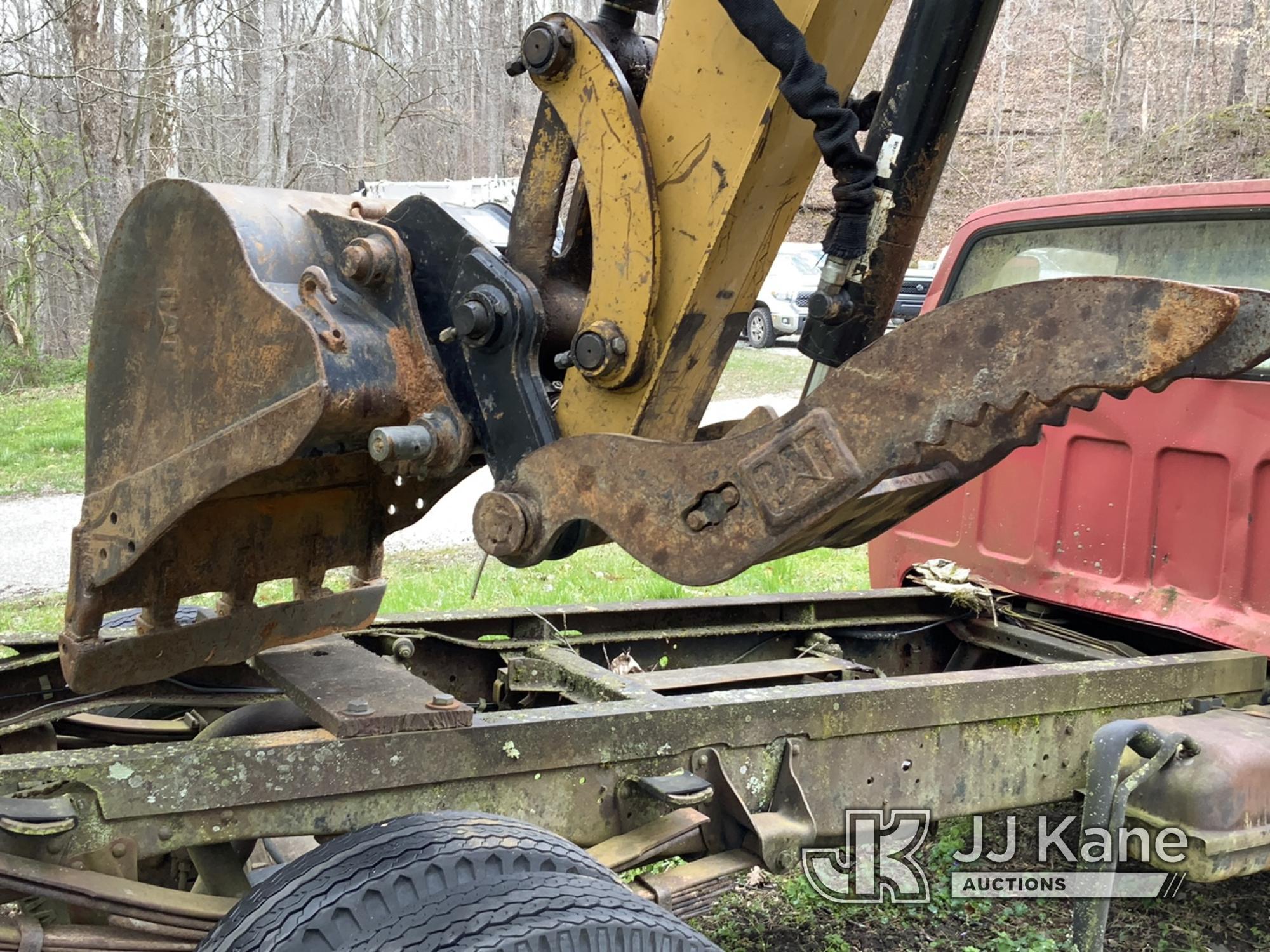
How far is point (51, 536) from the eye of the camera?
8484 mm

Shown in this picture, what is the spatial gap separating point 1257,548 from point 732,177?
2.22 metres

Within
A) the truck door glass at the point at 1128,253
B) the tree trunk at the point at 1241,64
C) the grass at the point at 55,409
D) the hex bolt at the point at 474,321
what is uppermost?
the tree trunk at the point at 1241,64

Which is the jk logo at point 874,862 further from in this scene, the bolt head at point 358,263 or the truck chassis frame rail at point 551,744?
the bolt head at point 358,263

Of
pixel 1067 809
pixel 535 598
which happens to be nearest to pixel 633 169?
pixel 1067 809

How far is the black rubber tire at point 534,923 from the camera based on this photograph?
193 cm

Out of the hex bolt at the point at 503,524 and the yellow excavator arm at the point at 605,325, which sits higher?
the yellow excavator arm at the point at 605,325

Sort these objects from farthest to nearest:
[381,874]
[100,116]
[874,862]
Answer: [100,116], [874,862], [381,874]

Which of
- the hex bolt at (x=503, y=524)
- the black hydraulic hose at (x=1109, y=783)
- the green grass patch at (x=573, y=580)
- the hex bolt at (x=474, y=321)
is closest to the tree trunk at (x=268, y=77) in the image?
the green grass patch at (x=573, y=580)

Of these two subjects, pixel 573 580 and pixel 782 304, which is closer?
pixel 573 580

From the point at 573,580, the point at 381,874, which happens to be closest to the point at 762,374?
the point at 573,580

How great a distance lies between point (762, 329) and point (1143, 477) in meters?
16.1

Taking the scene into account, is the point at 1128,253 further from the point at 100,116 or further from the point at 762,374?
the point at 100,116

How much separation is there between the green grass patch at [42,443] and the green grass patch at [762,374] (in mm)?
6674

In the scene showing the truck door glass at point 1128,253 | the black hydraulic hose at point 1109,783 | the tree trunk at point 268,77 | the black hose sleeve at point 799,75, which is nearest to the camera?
the black hose sleeve at point 799,75
